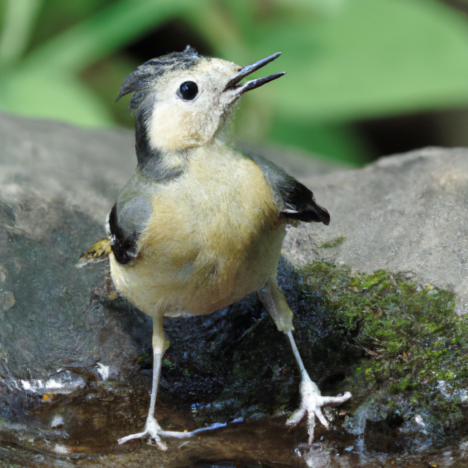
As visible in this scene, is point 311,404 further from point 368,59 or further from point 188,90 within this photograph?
point 368,59

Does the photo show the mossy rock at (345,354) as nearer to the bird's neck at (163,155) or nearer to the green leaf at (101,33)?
the bird's neck at (163,155)

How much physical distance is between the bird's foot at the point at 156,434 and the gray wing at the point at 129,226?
43.1 inches

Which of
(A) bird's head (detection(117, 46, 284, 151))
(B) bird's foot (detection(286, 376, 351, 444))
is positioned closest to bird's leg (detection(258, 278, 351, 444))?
(B) bird's foot (detection(286, 376, 351, 444))

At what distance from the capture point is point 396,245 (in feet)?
15.9

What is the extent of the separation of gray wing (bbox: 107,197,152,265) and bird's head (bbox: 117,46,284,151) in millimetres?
359

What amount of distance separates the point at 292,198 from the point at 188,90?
3.06 ft

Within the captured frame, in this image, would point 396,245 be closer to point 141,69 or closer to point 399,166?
point 399,166

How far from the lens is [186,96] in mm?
3730

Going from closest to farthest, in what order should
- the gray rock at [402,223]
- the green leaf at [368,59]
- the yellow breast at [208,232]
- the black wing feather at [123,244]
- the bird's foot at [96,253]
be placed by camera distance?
the yellow breast at [208,232] → the black wing feather at [123,244] → the gray rock at [402,223] → the bird's foot at [96,253] → the green leaf at [368,59]

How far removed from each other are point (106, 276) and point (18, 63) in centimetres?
431

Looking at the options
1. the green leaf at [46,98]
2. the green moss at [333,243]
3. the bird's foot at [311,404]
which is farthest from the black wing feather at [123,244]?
the green leaf at [46,98]

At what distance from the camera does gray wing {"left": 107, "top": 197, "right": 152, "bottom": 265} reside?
377 cm

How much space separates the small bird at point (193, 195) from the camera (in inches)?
146

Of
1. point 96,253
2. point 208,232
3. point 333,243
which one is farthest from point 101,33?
point 208,232
